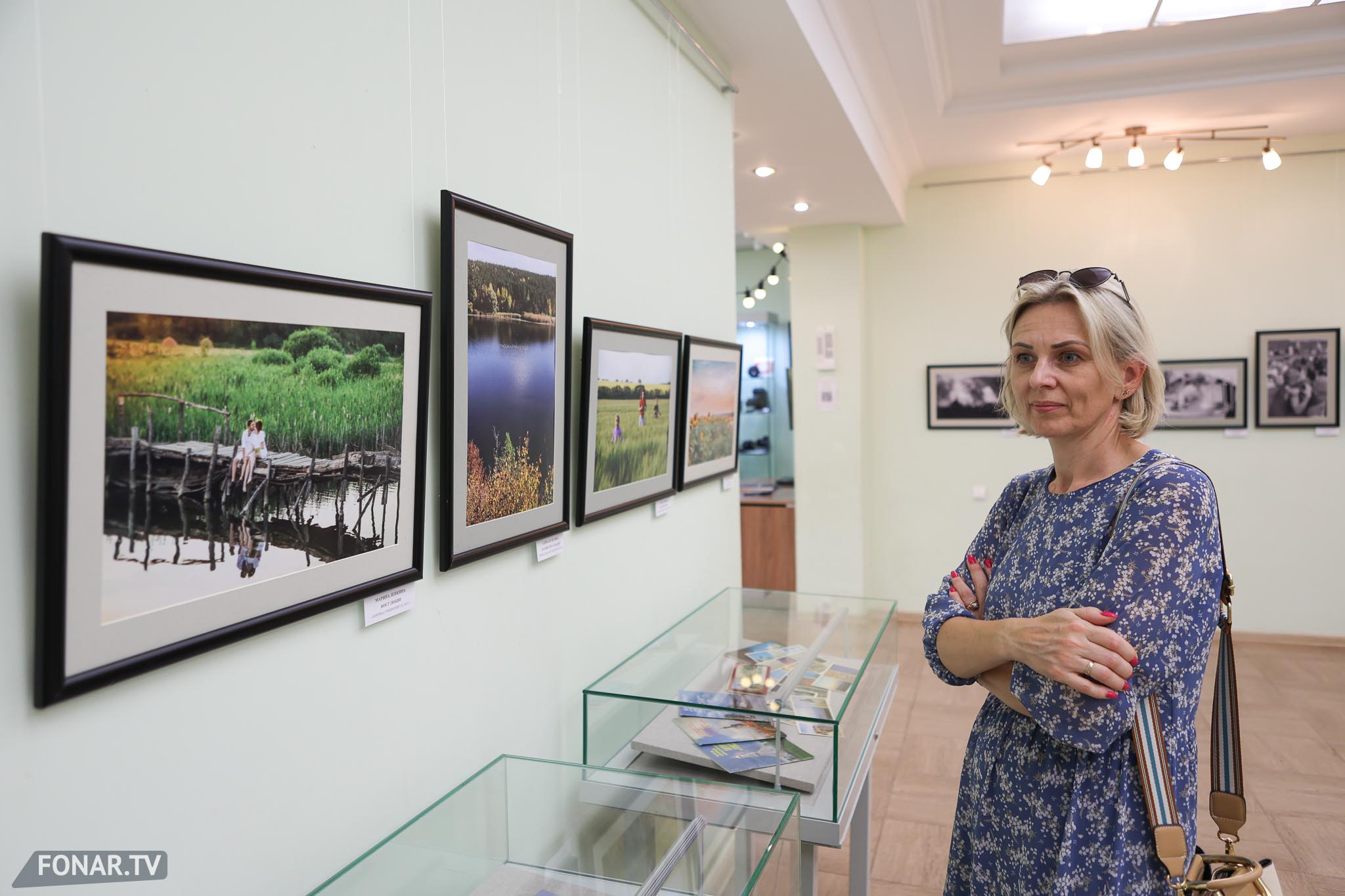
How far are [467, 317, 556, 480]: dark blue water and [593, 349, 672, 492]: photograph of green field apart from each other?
0.29m

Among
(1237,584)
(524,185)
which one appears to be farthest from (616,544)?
(1237,584)

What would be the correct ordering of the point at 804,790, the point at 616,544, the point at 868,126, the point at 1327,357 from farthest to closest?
the point at 1327,357 → the point at 868,126 → the point at 616,544 → the point at 804,790

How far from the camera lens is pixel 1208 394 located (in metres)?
6.91

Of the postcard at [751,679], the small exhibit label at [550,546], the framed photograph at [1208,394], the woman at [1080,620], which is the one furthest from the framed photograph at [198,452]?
the framed photograph at [1208,394]

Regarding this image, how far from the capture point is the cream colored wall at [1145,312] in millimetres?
6680

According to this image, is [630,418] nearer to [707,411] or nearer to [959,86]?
[707,411]

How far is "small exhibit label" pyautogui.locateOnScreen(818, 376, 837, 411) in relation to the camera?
7.60 meters

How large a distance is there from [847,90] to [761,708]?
359 centimetres

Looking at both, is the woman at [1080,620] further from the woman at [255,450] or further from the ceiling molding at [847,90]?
the ceiling molding at [847,90]

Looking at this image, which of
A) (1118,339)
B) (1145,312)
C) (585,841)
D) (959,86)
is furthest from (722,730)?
(1145,312)

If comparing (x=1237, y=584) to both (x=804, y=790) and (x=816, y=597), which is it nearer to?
(x=816, y=597)

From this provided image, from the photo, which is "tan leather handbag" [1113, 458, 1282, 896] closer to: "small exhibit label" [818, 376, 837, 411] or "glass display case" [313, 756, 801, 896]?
"glass display case" [313, 756, 801, 896]

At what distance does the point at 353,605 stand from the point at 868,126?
15.7 ft

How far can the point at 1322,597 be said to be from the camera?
6.74m
